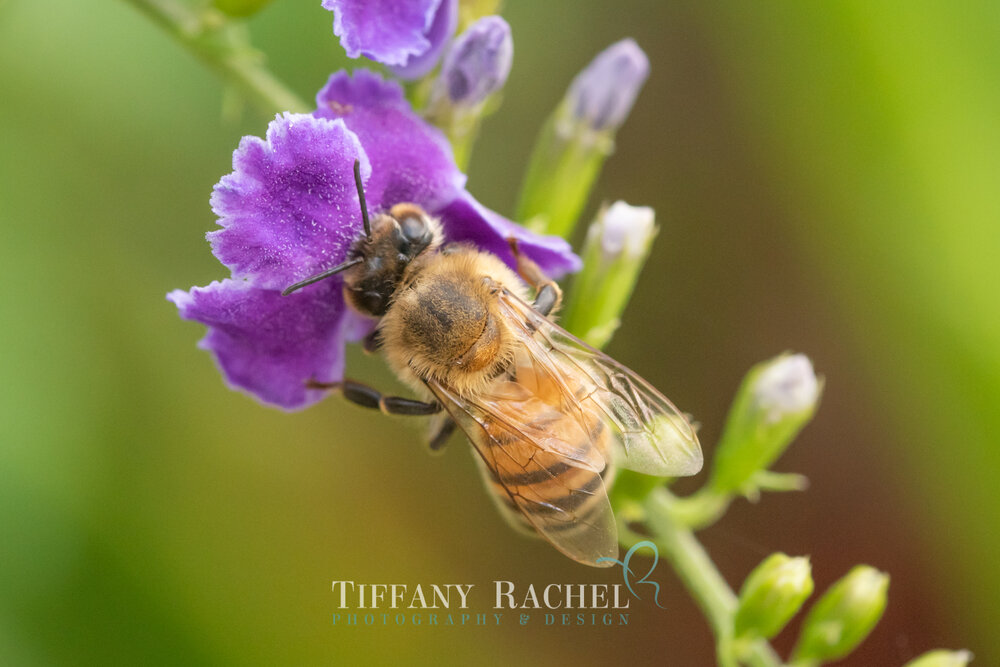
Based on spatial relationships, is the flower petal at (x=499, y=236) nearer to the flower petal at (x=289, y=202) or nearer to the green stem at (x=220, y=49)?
the flower petal at (x=289, y=202)

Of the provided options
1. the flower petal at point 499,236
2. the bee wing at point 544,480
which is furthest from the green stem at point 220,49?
the bee wing at point 544,480

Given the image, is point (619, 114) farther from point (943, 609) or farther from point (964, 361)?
point (943, 609)

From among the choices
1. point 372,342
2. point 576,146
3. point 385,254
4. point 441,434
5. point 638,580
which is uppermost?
point 576,146

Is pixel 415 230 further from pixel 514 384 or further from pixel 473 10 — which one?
pixel 473 10

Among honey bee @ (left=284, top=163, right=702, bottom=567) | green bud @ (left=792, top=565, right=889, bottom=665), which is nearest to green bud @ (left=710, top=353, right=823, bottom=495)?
green bud @ (left=792, top=565, right=889, bottom=665)

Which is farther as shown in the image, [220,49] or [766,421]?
[766,421]

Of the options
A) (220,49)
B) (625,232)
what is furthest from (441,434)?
(220,49)

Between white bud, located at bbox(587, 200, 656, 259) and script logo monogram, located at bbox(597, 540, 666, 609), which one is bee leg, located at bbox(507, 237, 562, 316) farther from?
script logo monogram, located at bbox(597, 540, 666, 609)

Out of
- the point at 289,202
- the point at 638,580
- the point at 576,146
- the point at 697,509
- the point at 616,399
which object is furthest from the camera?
the point at 638,580
